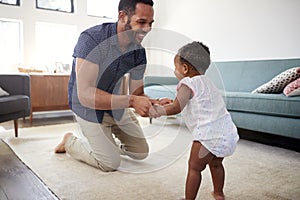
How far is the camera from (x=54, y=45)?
403cm

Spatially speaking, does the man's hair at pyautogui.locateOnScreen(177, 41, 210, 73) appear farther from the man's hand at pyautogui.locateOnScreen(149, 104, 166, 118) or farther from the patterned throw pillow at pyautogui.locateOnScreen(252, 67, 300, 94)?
the patterned throw pillow at pyautogui.locateOnScreen(252, 67, 300, 94)

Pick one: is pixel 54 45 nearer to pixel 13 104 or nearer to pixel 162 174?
pixel 13 104

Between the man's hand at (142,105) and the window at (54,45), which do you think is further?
the window at (54,45)

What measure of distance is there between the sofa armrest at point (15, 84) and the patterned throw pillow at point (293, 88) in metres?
2.26

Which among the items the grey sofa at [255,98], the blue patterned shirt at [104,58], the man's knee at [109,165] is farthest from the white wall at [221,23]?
the man's knee at [109,165]

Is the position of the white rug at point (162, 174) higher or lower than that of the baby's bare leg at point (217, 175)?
lower

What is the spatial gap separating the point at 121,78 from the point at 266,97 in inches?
42.8

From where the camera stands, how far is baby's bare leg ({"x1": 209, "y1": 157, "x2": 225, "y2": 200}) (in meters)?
1.21

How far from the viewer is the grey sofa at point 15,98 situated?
2.20 meters

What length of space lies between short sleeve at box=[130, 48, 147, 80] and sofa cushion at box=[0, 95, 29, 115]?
3.59 feet

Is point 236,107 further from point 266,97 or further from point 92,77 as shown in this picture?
point 92,77

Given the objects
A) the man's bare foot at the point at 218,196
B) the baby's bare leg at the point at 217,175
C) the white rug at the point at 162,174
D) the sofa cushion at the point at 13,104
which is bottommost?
the white rug at the point at 162,174

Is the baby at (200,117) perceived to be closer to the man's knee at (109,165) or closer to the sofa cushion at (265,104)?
the man's knee at (109,165)

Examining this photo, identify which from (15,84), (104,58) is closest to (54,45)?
(15,84)
